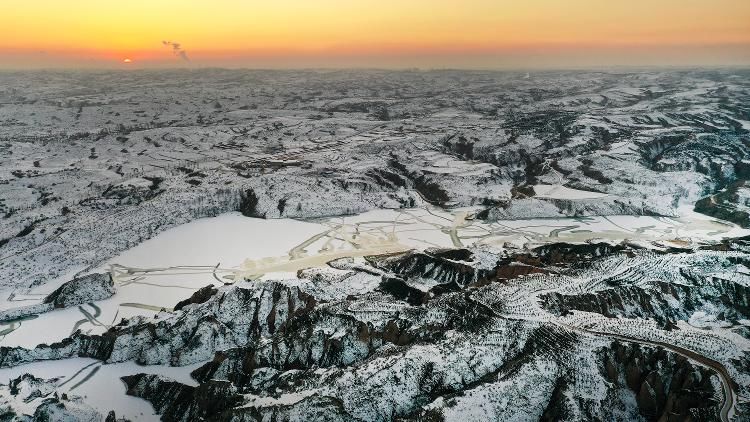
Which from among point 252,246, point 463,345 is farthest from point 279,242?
point 463,345

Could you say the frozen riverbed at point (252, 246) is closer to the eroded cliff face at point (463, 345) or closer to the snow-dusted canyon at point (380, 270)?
the snow-dusted canyon at point (380, 270)

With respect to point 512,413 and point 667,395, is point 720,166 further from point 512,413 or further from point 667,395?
point 512,413

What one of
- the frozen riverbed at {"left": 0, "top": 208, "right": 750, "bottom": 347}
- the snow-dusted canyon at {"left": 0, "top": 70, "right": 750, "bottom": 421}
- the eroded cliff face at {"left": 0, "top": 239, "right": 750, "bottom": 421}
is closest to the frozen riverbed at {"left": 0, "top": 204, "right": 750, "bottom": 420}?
the frozen riverbed at {"left": 0, "top": 208, "right": 750, "bottom": 347}

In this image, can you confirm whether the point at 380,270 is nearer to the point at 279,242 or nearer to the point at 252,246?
the point at 279,242

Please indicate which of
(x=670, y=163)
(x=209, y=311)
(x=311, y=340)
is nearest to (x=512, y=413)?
(x=311, y=340)

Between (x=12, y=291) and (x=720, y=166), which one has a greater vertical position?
(x=720, y=166)

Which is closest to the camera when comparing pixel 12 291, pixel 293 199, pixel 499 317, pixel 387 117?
pixel 499 317

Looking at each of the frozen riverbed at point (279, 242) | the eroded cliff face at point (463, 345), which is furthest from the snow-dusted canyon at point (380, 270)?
the frozen riverbed at point (279, 242)

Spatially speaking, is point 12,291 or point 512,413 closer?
point 512,413
